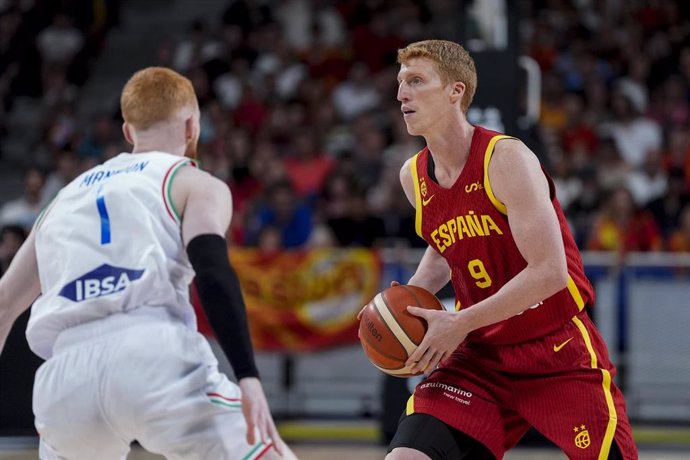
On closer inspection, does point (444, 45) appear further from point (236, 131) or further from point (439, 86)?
point (236, 131)

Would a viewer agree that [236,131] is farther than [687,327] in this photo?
Yes

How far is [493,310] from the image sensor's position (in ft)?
12.8

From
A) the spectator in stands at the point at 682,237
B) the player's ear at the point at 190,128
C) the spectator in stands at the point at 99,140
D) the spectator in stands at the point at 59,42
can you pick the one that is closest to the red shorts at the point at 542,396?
the player's ear at the point at 190,128

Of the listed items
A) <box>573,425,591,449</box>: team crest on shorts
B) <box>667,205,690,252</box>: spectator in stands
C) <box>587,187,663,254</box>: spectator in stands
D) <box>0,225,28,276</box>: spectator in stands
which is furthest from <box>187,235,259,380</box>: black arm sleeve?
<box>667,205,690,252</box>: spectator in stands

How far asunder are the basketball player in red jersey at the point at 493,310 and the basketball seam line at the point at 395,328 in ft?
0.14

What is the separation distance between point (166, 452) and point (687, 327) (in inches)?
248

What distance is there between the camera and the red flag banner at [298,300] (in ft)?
30.3

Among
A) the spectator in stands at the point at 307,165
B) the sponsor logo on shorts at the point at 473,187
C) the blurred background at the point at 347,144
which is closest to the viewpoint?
the sponsor logo on shorts at the point at 473,187

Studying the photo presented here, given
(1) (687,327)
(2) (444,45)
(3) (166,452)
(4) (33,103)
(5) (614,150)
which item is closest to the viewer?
(3) (166,452)

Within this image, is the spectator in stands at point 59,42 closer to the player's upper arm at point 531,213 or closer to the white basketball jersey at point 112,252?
the white basketball jersey at point 112,252

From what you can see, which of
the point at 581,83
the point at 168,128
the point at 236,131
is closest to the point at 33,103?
the point at 236,131

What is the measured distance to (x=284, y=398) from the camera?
364 inches

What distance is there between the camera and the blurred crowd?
10.4m

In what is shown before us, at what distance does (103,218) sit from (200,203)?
323mm
